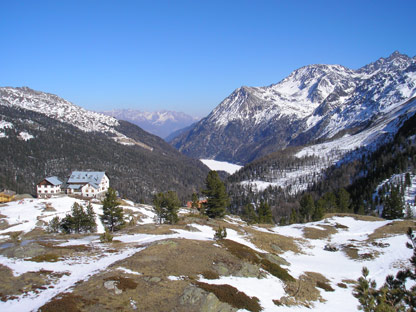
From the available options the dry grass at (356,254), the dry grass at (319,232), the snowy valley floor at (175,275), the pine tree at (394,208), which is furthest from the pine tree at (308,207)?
the snowy valley floor at (175,275)

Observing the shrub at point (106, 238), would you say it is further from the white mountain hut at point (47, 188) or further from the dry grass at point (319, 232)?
the white mountain hut at point (47, 188)

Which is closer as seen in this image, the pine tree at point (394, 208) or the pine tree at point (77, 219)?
the pine tree at point (77, 219)

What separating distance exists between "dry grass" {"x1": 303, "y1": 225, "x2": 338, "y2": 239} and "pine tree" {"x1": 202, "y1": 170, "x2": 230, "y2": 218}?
20072 mm

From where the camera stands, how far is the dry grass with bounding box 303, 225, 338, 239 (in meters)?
63.1

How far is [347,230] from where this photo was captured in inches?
2783

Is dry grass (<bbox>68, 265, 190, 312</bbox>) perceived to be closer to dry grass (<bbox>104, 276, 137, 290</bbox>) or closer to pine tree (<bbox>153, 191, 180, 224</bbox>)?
dry grass (<bbox>104, 276, 137, 290</bbox>)

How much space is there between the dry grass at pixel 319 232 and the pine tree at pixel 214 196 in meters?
20.1

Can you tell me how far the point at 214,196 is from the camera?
71750mm

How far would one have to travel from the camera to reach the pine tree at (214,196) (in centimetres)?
7025

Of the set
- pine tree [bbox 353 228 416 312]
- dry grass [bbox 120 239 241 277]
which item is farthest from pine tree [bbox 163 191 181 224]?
pine tree [bbox 353 228 416 312]

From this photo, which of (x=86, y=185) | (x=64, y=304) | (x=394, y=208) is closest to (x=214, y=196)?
(x=64, y=304)

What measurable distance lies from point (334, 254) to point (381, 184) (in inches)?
5686

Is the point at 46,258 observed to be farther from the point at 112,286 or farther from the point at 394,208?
the point at 394,208

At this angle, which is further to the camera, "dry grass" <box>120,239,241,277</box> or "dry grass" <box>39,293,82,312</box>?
"dry grass" <box>120,239,241,277</box>
